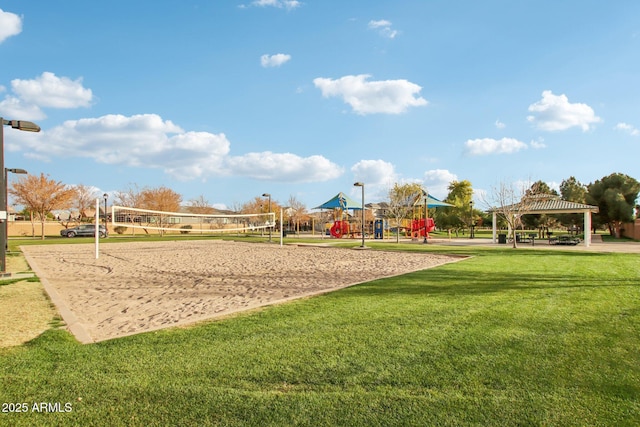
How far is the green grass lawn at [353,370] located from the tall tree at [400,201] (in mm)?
26716

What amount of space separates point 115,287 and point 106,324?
13.0 feet

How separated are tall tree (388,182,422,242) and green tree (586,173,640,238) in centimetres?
1839

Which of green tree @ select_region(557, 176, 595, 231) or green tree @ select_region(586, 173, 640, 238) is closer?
green tree @ select_region(586, 173, 640, 238)

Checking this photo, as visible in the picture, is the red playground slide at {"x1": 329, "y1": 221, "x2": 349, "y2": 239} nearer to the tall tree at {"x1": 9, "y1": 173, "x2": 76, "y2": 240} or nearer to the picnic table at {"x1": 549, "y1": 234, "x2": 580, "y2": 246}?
the picnic table at {"x1": 549, "y1": 234, "x2": 580, "y2": 246}

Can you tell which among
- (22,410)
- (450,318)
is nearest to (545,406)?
(450,318)

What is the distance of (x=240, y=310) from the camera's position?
6.51 m

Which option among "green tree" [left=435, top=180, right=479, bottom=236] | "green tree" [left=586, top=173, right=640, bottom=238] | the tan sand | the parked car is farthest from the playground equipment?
"green tree" [left=586, top=173, right=640, bottom=238]

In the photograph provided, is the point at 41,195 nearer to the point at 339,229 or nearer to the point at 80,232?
the point at 80,232

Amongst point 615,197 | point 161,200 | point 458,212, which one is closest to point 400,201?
point 458,212

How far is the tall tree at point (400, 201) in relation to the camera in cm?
3780

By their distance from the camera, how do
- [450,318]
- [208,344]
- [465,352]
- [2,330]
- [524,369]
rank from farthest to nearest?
[450,318], [2,330], [208,344], [465,352], [524,369]

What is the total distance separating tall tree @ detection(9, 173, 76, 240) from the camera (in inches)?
1485

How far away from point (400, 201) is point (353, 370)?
39.9 m

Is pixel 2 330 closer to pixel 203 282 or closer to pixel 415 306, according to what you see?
pixel 203 282
